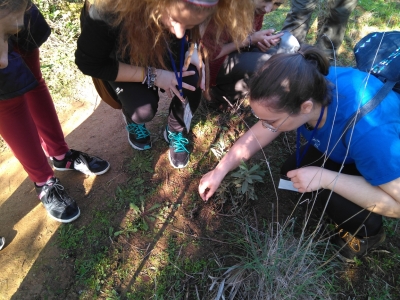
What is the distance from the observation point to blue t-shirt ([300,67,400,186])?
1.48 metres

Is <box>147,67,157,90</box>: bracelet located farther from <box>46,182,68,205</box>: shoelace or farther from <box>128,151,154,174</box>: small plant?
<box>46,182,68,205</box>: shoelace

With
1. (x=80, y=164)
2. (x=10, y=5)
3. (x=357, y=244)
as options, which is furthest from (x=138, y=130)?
Result: (x=357, y=244)

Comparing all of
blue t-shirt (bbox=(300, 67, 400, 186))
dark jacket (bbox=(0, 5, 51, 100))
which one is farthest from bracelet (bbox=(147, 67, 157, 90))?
blue t-shirt (bbox=(300, 67, 400, 186))

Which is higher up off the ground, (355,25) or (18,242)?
(18,242)

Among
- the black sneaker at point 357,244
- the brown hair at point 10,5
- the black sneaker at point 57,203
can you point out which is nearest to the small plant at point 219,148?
the black sneaker at point 357,244

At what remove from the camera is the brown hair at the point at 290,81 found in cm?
149

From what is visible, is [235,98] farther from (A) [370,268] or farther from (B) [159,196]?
(A) [370,268]

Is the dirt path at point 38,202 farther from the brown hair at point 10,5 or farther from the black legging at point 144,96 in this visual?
the brown hair at point 10,5

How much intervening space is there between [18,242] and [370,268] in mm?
2346

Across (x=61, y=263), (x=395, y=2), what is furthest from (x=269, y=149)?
(x=395, y=2)

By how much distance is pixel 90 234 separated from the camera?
2.12 m

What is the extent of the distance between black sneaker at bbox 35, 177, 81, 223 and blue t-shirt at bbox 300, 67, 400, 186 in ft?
5.68

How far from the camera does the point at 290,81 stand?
4.84 ft

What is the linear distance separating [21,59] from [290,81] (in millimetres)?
1407
